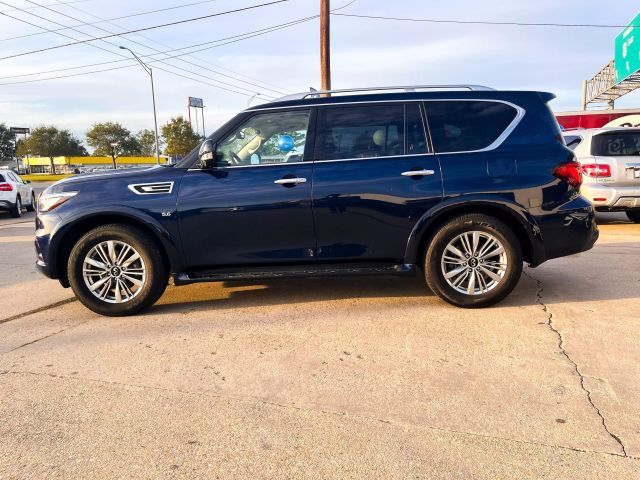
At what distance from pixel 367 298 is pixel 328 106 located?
185 centimetres

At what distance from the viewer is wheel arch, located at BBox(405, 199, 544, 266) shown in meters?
4.28

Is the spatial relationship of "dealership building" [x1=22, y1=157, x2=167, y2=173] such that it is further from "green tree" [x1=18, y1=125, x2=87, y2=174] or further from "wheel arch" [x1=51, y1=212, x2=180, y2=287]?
"wheel arch" [x1=51, y1=212, x2=180, y2=287]

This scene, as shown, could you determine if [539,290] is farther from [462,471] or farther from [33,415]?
[33,415]

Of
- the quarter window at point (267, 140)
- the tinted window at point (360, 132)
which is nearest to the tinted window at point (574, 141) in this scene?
the tinted window at point (360, 132)

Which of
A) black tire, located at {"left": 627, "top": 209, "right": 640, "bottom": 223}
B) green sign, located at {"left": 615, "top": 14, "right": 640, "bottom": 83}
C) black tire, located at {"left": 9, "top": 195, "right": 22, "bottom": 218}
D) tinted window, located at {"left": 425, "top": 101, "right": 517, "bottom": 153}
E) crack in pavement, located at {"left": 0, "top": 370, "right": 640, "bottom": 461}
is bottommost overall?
crack in pavement, located at {"left": 0, "top": 370, "right": 640, "bottom": 461}

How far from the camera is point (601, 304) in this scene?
14.8 ft

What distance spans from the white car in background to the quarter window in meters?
6.15

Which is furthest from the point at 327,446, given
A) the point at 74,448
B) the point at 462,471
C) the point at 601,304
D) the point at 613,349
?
the point at 601,304

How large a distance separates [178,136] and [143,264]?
6520cm

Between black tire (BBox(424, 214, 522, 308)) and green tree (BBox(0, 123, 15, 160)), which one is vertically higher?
green tree (BBox(0, 123, 15, 160))

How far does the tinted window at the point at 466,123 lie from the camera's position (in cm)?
439

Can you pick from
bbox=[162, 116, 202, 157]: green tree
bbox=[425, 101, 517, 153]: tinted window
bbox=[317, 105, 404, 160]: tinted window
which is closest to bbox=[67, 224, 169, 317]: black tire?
bbox=[317, 105, 404, 160]: tinted window

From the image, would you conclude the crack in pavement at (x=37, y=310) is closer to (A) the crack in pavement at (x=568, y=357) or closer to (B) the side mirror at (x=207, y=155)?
(B) the side mirror at (x=207, y=155)

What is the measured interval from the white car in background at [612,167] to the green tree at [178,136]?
6124cm
